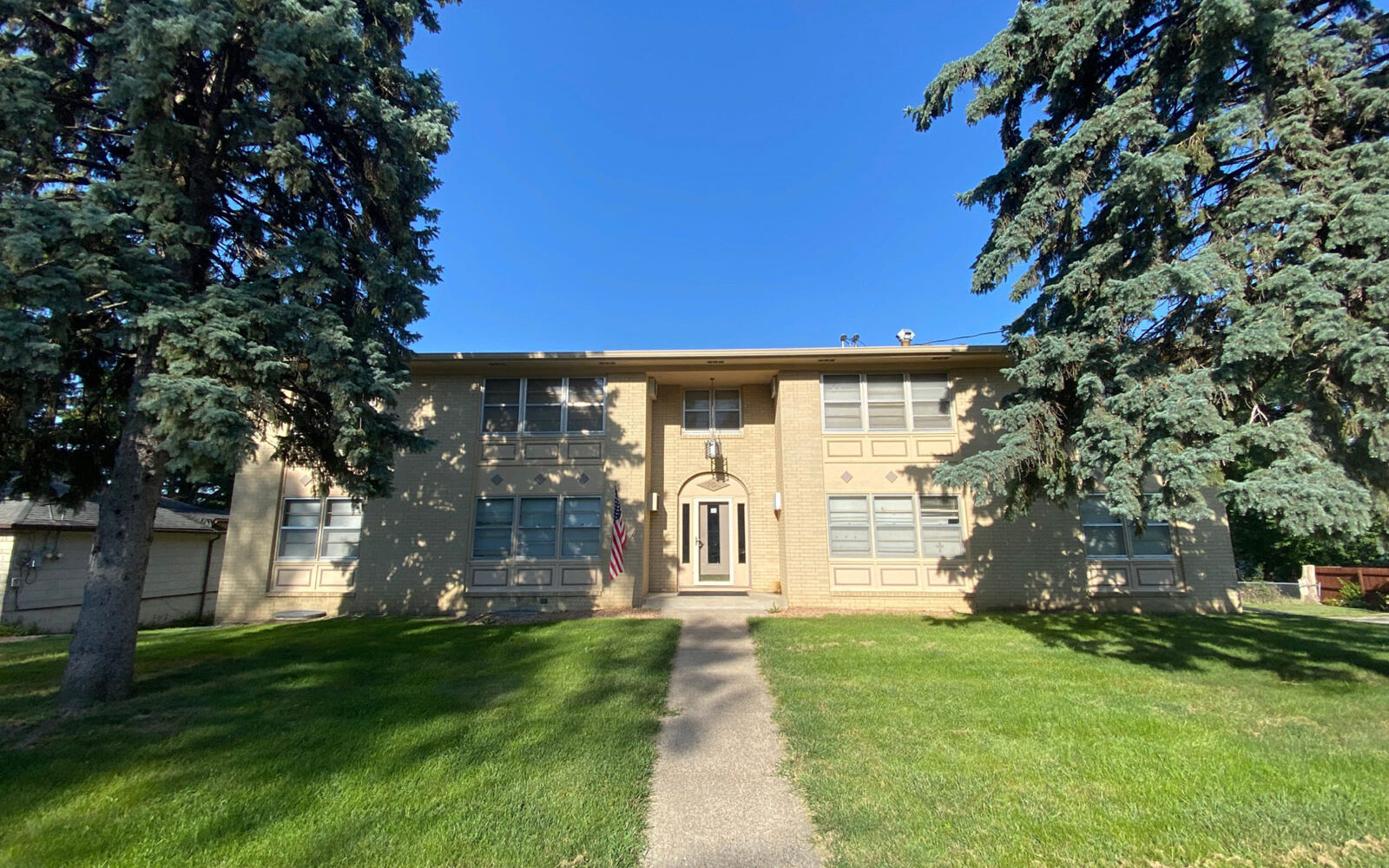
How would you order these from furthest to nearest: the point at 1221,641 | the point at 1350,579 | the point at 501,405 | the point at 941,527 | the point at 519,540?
the point at 1350,579
the point at 501,405
the point at 519,540
the point at 941,527
the point at 1221,641

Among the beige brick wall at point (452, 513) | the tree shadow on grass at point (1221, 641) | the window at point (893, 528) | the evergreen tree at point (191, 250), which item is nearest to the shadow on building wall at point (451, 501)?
the beige brick wall at point (452, 513)

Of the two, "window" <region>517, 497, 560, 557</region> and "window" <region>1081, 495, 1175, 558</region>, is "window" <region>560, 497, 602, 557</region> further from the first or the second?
"window" <region>1081, 495, 1175, 558</region>

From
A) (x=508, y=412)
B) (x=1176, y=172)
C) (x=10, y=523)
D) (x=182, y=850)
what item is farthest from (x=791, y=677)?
(x=10, y=523)

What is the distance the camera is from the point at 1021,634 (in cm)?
886

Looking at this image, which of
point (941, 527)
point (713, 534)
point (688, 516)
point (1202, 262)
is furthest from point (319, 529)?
point (1202, 262)

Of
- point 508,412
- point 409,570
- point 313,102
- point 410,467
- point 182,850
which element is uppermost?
point 313,102

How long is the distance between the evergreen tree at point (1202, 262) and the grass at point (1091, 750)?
1805 mm

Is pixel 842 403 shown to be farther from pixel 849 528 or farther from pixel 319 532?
pixel 319 532

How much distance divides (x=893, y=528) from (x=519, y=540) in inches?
305

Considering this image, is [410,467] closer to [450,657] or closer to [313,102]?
[450,657]

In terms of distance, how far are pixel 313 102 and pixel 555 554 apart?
8.46m

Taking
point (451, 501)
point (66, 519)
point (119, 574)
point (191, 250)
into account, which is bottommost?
point (119, 574)

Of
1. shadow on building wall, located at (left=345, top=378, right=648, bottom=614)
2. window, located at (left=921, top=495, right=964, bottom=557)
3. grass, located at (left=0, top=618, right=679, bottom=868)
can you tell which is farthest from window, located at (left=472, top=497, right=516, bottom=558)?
window, located at (left=921, top=495, right=964, bottom=557)

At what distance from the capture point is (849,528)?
39.7ft
